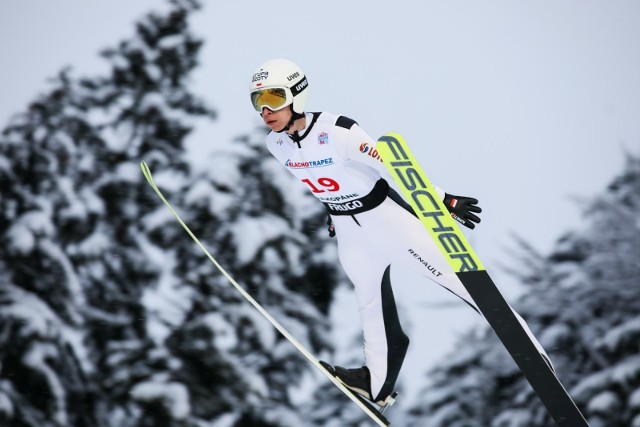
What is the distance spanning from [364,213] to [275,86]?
1.86 feet

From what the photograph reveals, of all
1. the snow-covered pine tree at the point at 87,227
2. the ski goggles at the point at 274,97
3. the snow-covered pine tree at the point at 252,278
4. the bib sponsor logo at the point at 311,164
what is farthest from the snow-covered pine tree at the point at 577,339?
the ski goggles at the point at 274,97

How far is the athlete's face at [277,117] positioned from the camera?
3.07 meters

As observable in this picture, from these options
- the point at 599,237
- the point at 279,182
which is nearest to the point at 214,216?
the point at 279,182

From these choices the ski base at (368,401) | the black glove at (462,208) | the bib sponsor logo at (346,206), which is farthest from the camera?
the ski base at (368,401)

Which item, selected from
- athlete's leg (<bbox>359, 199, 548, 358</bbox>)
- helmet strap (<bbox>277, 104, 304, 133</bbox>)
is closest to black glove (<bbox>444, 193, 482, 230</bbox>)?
athlete's leg (<bbox>359, 199, 548, 358</bbox>)

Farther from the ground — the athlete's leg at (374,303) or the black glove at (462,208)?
the black glove at (462,208)

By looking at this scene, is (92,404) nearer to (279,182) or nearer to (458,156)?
(279,182)

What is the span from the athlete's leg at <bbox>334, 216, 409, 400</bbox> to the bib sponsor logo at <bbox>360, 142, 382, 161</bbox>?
32cm

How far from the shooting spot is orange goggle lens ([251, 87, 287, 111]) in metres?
3.03

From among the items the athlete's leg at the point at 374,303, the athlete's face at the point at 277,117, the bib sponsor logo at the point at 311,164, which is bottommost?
the athlete's leg at the point at 374,303

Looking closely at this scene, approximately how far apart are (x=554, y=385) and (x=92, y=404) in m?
3.51

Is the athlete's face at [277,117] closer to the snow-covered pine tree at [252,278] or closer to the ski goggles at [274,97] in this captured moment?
the ski goggles at [274,97]

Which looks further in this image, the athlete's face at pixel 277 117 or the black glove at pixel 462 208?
the athlete's face at pixel 277 117

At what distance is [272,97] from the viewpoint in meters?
3.04
